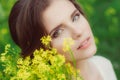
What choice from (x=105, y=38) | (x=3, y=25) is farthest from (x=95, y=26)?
(x=3, y=25)

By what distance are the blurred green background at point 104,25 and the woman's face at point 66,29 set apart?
151 cm

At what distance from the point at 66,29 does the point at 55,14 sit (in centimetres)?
7

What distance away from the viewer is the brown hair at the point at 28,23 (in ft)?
5.33

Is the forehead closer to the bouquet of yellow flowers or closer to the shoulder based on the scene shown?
the bouquet of yellow flowers

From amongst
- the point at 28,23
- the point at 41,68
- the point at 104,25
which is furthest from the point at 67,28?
the point at 104,25

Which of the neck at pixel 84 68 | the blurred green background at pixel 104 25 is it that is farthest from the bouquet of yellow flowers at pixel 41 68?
the blurred green background at pixel 104 25

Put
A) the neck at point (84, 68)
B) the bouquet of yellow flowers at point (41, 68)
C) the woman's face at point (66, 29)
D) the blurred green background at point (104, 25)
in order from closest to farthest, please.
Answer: the bouquet of yellow flowers at point (41, 68) → the woman's face at point (66, 29) → the neck at point (84, 68) → the blurred green background at point (104, 25)

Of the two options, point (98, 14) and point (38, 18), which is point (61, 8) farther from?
point (98, 14)

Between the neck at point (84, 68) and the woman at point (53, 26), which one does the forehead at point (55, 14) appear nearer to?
the woman at point (53, 26)

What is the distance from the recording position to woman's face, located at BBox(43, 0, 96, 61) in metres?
1.60

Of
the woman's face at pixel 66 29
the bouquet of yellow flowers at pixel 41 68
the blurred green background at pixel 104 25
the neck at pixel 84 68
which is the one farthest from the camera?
the blurred green background at pixel 104 25

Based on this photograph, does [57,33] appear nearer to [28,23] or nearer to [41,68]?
[28,23]

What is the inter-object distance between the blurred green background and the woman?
4.90ft

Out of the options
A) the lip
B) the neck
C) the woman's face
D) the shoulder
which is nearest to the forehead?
the woman's face
